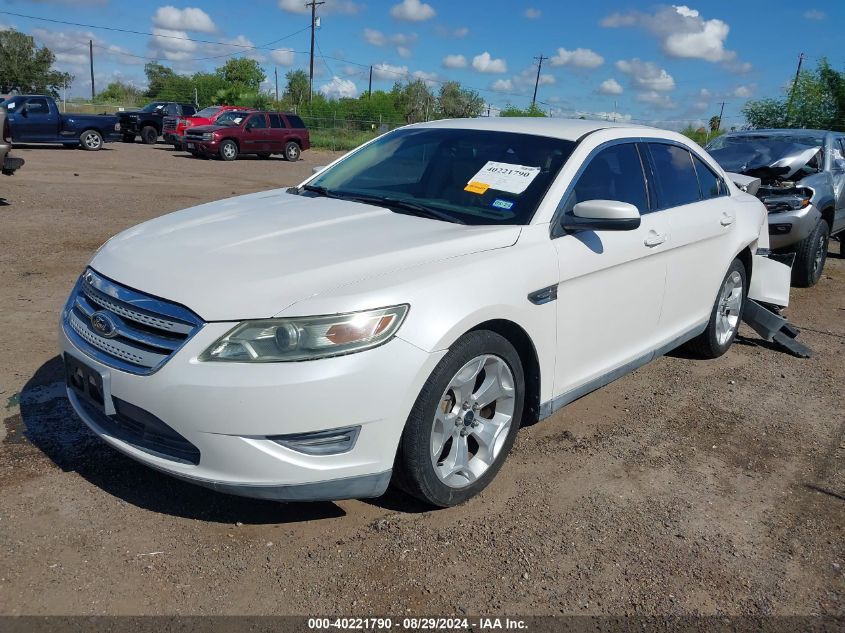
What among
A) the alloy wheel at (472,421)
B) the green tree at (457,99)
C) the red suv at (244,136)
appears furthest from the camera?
the green tree at (457,99)

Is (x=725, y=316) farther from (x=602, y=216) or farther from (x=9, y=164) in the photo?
(x=9, y=164)

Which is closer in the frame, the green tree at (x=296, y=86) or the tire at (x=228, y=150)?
the tire at (x=228, y=150)

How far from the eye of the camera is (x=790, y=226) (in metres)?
7.59

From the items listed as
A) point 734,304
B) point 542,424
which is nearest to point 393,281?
point 542,424

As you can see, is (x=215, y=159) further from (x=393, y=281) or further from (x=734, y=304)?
(x=393, y=281)

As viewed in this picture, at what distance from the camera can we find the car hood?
2682mm

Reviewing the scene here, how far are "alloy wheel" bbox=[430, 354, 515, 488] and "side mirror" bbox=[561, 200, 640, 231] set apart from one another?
0.82 metres

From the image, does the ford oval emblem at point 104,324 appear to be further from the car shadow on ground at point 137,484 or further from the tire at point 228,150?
the tire at point 228,150

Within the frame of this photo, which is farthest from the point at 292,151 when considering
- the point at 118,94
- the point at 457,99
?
the point at 118,94

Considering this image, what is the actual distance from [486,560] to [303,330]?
1187mm

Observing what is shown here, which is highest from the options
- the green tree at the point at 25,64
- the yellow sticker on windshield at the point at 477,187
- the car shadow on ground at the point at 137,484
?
the green tree at the point at 25,64

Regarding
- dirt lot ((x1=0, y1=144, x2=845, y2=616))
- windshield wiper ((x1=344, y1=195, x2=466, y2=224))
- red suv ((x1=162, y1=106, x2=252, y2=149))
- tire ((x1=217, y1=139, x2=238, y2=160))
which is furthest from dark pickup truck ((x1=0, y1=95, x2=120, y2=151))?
windshield wiper ((x1=344, y1=195, x2=466, y2=224))

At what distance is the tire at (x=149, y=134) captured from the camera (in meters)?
29.2

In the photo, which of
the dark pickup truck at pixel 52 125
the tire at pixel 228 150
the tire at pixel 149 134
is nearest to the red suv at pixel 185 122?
the tire at pixel 228 150
